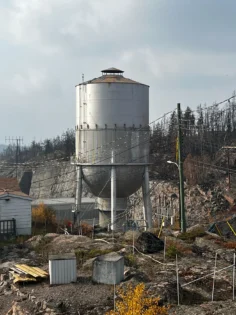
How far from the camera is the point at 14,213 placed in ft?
90.6

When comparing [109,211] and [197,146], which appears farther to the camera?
[197,146]

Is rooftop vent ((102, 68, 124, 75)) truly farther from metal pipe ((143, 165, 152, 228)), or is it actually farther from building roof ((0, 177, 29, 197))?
building roof ((0, 177, 29, 197))

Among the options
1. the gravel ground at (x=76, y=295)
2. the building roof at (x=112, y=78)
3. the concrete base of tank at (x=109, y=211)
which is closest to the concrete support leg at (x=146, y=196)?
the concrete base of tank at (x=109, y=211)

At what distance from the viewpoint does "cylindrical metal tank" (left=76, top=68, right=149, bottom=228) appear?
1050 inches

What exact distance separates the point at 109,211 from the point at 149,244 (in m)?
8.40

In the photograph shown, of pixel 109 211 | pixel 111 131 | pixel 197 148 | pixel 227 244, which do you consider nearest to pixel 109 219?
pixel 109 211

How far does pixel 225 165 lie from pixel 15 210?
103ft

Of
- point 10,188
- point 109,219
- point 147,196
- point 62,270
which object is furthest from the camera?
point 10,188

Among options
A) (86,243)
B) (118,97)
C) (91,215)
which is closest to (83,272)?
(86,243)

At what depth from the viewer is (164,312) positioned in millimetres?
11906

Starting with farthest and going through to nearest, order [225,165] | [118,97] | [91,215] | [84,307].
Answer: [225,165], [91,215], [118,97], [84,307]

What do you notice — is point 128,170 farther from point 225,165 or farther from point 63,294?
point 225,165

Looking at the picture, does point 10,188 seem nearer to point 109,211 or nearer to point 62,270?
point 109,211

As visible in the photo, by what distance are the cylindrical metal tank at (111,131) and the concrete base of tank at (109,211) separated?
0.82 metres
